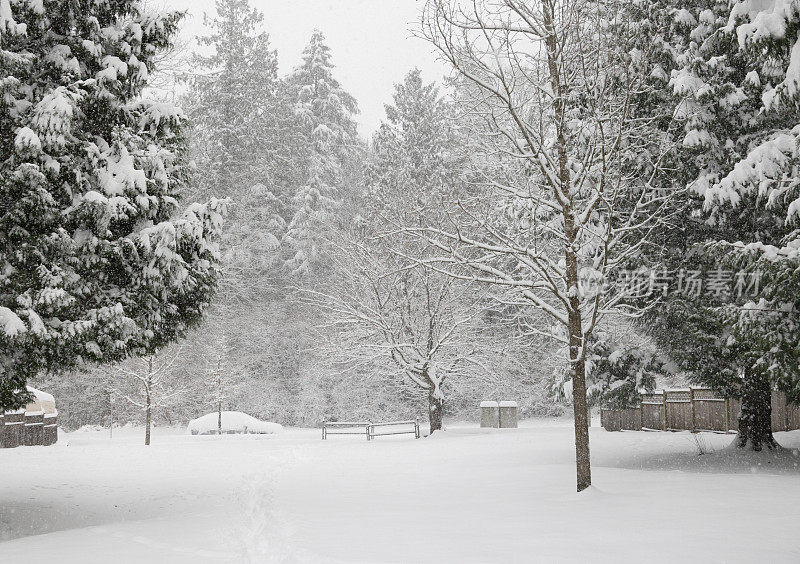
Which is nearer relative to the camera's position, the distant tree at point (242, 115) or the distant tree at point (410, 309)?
the distant tree at point (410, 309)

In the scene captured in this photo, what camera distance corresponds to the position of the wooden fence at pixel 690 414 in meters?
20.7

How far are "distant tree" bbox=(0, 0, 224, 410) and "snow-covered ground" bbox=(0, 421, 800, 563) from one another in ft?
8.84

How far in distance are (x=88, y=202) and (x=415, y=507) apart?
6.34 meters

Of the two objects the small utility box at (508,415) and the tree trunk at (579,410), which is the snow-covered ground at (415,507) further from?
the small utility box at (508,415)

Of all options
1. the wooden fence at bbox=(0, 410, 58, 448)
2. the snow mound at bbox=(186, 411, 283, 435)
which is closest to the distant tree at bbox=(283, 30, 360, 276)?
the snow mound at bbox=(186, 411, 283, 435)

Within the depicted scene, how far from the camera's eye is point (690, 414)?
22.5 metres

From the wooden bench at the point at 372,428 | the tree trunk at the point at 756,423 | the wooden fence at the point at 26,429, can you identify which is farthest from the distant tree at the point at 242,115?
the tree trunk at the point at 756,423

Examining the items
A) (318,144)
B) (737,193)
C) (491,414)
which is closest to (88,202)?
(737,193)

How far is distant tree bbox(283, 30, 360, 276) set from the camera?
41906mm

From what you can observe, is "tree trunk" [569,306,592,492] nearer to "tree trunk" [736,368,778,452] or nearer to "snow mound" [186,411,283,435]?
"tree trunk" [736,368,778,452]

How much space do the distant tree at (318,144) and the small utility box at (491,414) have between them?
52.3ft

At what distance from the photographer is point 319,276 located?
42594 mm

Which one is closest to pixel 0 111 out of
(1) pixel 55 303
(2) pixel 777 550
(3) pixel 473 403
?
(1) pixel 55 303

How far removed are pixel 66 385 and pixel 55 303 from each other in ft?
109
